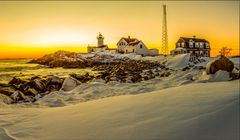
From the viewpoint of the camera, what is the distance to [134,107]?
159 inches

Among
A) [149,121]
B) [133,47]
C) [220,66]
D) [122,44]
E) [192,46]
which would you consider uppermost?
[122,44]

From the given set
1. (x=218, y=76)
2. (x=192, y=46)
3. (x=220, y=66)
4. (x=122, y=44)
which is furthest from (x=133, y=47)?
(x=218, y=76)

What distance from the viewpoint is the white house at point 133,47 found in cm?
5106

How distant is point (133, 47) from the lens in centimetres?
5119

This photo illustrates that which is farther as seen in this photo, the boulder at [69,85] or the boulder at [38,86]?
the boulder at [38,86]

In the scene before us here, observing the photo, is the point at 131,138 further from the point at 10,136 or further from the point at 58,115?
the point at 58,115

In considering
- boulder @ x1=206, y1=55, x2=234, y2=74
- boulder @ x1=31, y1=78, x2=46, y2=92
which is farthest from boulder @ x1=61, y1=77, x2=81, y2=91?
boulder @ x1=206, y1=55, x2=234, y2=74

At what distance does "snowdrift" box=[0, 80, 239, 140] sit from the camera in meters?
2.80

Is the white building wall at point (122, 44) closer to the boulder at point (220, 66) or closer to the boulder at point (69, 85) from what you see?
the boulder at point (69, 85)

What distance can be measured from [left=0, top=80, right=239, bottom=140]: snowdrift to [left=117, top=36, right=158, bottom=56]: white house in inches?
1806

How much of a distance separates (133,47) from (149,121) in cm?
4828

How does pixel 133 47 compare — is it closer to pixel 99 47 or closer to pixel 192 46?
pixel 192 46

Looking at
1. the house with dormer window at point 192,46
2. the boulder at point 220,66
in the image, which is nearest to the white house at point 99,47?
the house with dormer window at point 192,46

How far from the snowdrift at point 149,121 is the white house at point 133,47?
4588cm
